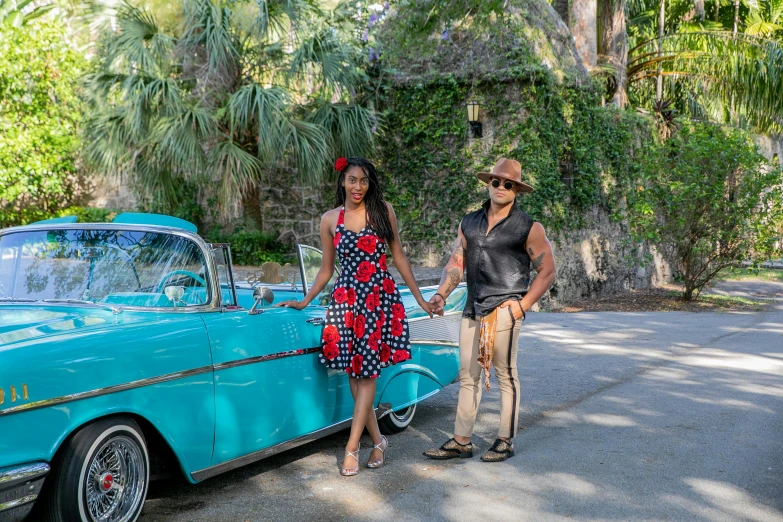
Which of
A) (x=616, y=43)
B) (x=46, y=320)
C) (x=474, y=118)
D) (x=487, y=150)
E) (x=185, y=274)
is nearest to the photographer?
(x=46, y=320)

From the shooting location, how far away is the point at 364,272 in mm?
4840

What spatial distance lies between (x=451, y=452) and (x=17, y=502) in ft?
8.86

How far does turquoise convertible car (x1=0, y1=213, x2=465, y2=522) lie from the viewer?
3408 millimetres

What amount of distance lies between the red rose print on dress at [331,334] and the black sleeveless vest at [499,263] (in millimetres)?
883

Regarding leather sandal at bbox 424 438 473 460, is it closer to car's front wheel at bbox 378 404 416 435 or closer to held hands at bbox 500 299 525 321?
car's front wheel at bbox 378 404 416 435

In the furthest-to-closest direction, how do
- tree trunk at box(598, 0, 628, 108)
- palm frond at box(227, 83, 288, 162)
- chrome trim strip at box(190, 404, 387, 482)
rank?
1. tree trunk at box(598, 0, 628, 108)
2. palm frond at box(227, 83, 288, 162)
3. chrome trim strip at box(190, 404, 387, 482)

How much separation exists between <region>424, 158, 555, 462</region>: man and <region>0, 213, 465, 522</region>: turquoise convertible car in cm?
59

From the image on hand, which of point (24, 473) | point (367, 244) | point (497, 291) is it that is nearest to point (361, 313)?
point (367, 244)

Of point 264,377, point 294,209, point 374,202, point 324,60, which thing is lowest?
point 264,377

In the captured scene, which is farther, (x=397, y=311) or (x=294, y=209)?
(x=294, y=209)

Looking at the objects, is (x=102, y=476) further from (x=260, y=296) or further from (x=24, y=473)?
(x=260, y=296)

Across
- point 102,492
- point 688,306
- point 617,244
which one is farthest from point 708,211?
point 102,492

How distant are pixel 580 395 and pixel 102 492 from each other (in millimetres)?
4532

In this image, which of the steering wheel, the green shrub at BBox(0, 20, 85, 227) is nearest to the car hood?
the steering wheel
